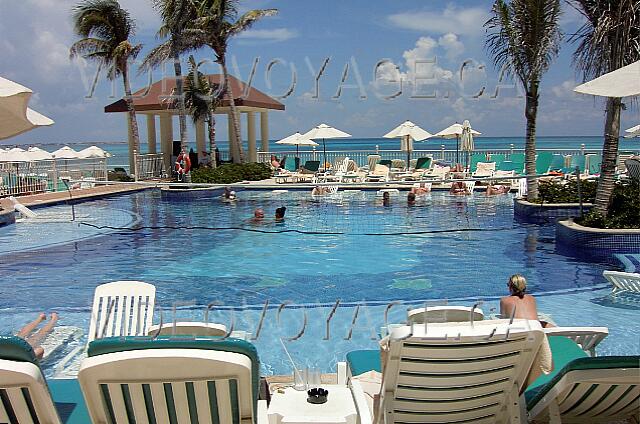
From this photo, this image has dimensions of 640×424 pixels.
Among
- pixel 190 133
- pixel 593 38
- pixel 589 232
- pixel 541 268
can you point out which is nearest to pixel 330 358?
pixel 541 268

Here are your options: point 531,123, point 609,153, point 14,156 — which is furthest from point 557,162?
point 14,156

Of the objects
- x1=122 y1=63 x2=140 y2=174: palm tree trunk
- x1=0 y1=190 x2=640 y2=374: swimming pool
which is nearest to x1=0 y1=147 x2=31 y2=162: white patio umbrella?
x1=0 y1=190 x2=640 y2=374: swimming pool

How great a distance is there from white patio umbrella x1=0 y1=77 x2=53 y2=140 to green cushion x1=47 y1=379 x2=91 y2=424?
2.23 meters

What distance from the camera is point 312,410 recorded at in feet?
9.21

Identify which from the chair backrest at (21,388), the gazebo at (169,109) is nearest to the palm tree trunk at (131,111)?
the gazebo at (169,109)

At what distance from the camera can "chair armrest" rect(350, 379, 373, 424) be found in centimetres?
270

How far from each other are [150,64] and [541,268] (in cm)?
1808

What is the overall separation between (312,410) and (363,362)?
4.05 feet

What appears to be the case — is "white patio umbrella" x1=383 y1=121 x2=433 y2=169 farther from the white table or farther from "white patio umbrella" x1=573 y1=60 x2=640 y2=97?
the white table

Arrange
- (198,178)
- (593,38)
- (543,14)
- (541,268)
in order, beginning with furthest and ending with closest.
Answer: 1. (198,178)
2. (543,14)
3. (593,38)
4. (541,268)

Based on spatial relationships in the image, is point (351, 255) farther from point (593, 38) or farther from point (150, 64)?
Result: point (150, 64)

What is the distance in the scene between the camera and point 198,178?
2120 cm

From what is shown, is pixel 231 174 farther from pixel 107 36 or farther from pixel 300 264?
pixel 300 264

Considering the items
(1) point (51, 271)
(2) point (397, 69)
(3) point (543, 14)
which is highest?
(3) point (543, 14)
